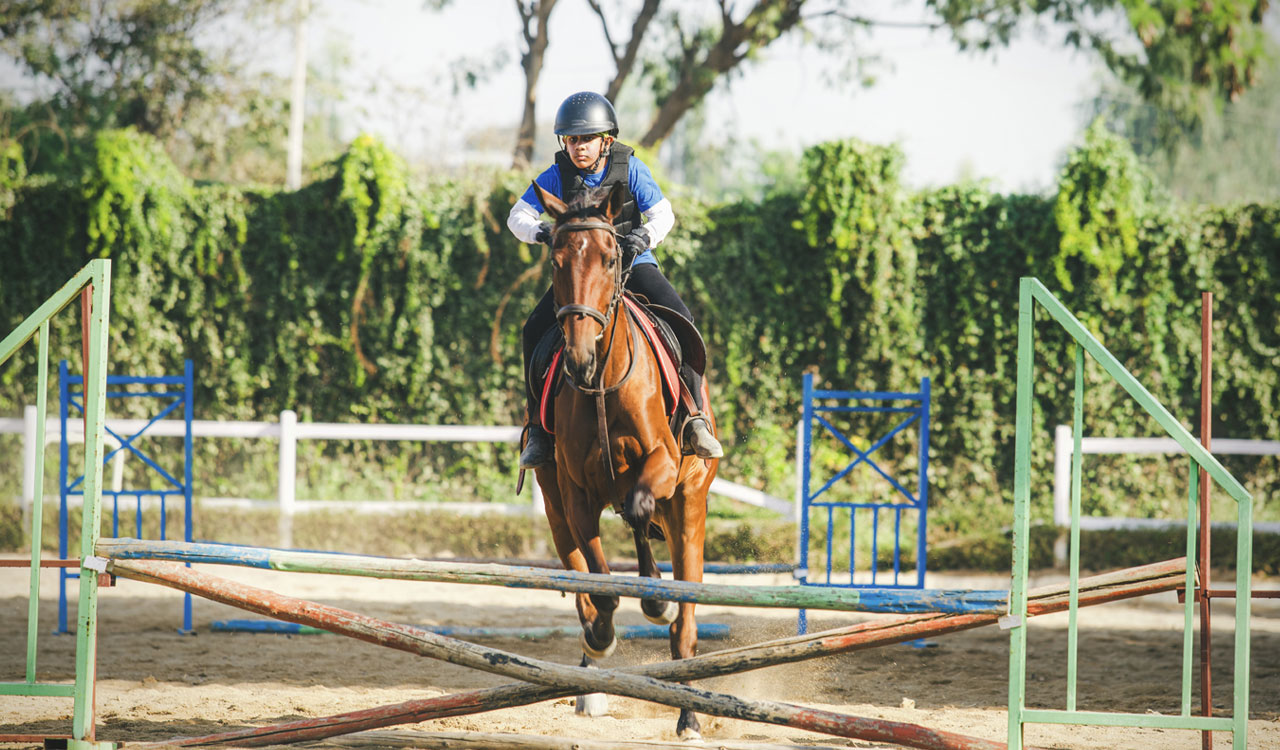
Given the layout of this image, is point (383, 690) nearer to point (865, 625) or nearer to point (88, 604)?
point (88, 604)

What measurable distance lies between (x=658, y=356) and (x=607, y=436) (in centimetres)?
A: 57

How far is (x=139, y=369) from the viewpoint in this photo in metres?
10.7

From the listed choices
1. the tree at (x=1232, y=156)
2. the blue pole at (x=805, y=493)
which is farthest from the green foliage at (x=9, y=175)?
the tree at (x=1232, y=156)

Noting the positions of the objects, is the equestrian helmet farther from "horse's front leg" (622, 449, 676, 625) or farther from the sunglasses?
"horse's front leg" (622, 449, 676, 625)

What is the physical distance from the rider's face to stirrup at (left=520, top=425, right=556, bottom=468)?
4.29ft

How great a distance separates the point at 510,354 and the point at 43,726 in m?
6.99

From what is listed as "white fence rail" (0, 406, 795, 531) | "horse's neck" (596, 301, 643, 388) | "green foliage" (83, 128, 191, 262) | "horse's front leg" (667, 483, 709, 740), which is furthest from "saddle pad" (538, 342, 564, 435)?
"green foliage" (83, 128, 191, 262)

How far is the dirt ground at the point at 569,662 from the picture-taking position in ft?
15.1

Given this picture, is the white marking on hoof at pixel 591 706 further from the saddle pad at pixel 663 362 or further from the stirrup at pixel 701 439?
the saddle pad at pixel 663 362

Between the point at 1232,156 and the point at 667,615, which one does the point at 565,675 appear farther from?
the point at 1232,156

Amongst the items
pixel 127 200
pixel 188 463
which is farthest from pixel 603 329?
pixel 127 200

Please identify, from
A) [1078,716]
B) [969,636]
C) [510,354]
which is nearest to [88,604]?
[1078,716]

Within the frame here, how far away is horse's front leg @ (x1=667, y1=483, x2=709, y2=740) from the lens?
4320mm

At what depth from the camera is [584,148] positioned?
4688mm
